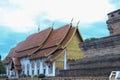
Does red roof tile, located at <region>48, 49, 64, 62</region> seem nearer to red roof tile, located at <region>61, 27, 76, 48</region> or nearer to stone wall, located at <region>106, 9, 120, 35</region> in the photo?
red roof tile, located at <region>61, 27, 76, 48</region>

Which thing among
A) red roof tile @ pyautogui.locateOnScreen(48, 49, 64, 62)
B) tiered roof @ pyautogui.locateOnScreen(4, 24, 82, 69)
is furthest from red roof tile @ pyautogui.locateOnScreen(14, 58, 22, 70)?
red roof tile @ pyautogui.locateOnScreen(48, 49, 64, 62)

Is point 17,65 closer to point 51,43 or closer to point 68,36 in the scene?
point 51,43

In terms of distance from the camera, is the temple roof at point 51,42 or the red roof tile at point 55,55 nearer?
the red roof tile at point 55,55

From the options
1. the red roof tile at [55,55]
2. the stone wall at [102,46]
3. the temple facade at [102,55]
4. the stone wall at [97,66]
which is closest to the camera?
the stone wall at [97,66]

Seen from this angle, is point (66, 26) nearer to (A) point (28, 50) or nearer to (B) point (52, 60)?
(B) point (52, 60)

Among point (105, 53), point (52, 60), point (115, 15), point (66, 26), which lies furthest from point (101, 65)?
point (66, 26)

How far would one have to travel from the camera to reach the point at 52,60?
96.0 ft

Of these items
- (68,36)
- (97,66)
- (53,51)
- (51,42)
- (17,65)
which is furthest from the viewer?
(17,65)

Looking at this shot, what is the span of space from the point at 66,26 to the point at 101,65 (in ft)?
52.1

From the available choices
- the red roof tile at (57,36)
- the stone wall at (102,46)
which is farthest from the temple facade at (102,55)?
the red roof tile at (57,36)

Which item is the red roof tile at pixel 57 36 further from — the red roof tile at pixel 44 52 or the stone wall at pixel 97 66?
the stone wall at pixel 97 66

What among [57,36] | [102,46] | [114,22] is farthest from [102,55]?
[57,36]

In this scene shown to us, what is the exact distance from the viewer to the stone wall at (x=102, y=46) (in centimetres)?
1692

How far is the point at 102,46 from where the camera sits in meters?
18.2
